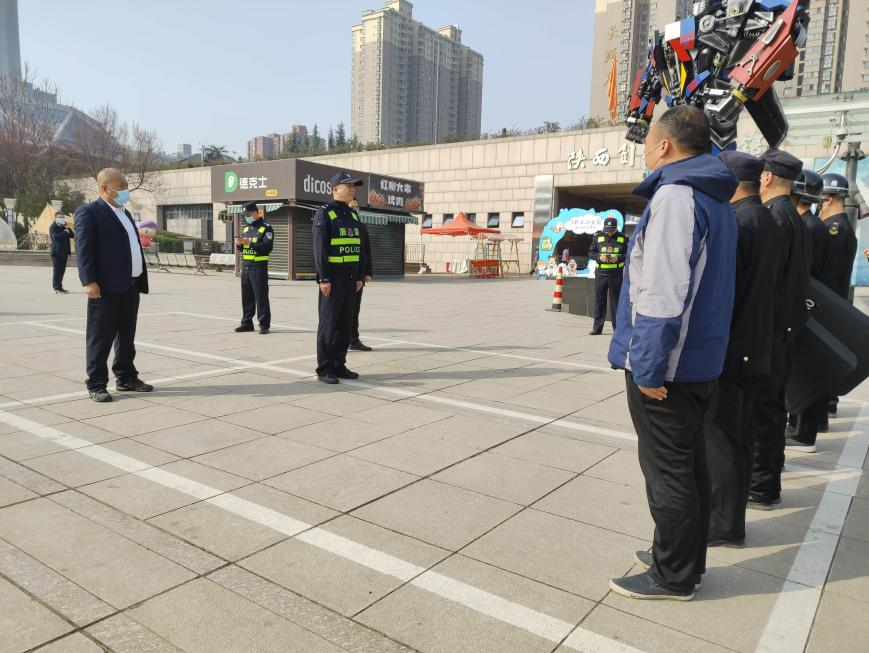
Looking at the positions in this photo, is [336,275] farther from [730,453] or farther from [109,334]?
[730,453]

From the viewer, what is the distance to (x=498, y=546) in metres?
2.90

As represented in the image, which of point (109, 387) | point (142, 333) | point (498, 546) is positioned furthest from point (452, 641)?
point (142, 333)

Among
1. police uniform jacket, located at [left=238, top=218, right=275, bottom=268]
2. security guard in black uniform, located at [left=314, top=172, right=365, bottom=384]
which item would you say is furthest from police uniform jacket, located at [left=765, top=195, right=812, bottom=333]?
police uniform jacket, located at [left=238, top=218, right=275, bottom=268]

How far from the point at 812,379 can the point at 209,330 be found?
8.22 m

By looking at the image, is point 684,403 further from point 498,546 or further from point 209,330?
point 209,330

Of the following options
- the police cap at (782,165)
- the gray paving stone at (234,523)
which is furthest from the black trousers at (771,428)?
the gray paving stone at (234,523)

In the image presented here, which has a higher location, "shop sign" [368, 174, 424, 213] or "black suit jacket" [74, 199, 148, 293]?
"shop sign" [368, 174, 424, 213]

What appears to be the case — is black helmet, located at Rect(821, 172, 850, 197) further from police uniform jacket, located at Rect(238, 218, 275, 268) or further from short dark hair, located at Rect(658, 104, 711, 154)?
police uniform jacket, located at Rect(238, 218, 275, 268)

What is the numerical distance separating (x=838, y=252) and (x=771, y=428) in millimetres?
2044

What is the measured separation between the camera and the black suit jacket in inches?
212

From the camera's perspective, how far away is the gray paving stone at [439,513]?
301 cm

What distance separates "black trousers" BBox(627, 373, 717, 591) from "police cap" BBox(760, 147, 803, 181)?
1.66 m

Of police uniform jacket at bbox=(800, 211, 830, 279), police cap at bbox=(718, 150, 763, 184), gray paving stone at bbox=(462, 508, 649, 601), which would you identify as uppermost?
police cap at bbox=(718, 150, 763, 184)

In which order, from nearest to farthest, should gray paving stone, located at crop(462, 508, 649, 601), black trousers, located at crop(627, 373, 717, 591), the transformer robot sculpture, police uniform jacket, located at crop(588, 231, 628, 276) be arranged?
black trousers, located at crop(627, 373, 717, 591), gray paving stone, located at crop(462, 508, 649, 601), the transformer robot sculpture, police uniform jacket, located at crop(588, 231, 628, 276)
